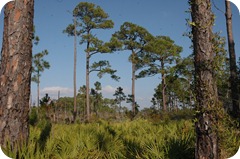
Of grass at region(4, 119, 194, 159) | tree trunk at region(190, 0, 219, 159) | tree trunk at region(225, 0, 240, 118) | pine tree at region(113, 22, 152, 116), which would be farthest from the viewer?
pine tree at region(113, 22, 152, 116)

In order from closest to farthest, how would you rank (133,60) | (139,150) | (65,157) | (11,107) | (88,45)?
(11,107), (65,157), (139,150), (88,45), (133,60)

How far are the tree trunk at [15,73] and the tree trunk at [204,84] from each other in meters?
2.69

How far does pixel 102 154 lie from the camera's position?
526cm

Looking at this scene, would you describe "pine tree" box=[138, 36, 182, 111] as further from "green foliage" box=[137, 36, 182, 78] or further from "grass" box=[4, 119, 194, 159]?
"grass" box=[4, 119, 194, 159]

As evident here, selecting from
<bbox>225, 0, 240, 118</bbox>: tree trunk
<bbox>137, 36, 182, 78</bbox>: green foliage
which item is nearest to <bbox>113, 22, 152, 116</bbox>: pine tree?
<bbox>137, 36, 182, 78</bbox>: green foliage

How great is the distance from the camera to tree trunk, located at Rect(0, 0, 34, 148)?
12.6ft

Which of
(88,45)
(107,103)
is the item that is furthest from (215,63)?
(107,103)

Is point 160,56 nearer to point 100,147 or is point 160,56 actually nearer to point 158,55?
point 158,55

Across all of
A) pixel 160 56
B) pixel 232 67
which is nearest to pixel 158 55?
pixel 160 56

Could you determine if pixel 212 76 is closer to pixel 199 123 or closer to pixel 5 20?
pixel 199 123

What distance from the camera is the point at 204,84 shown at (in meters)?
3.93

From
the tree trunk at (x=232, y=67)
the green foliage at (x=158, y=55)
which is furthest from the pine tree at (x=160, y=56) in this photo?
the tree trunk at (x=232, y=67)

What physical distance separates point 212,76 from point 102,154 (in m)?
2.71

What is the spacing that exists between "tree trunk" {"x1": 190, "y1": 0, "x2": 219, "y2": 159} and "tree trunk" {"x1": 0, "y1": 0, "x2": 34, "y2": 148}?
2.69m
